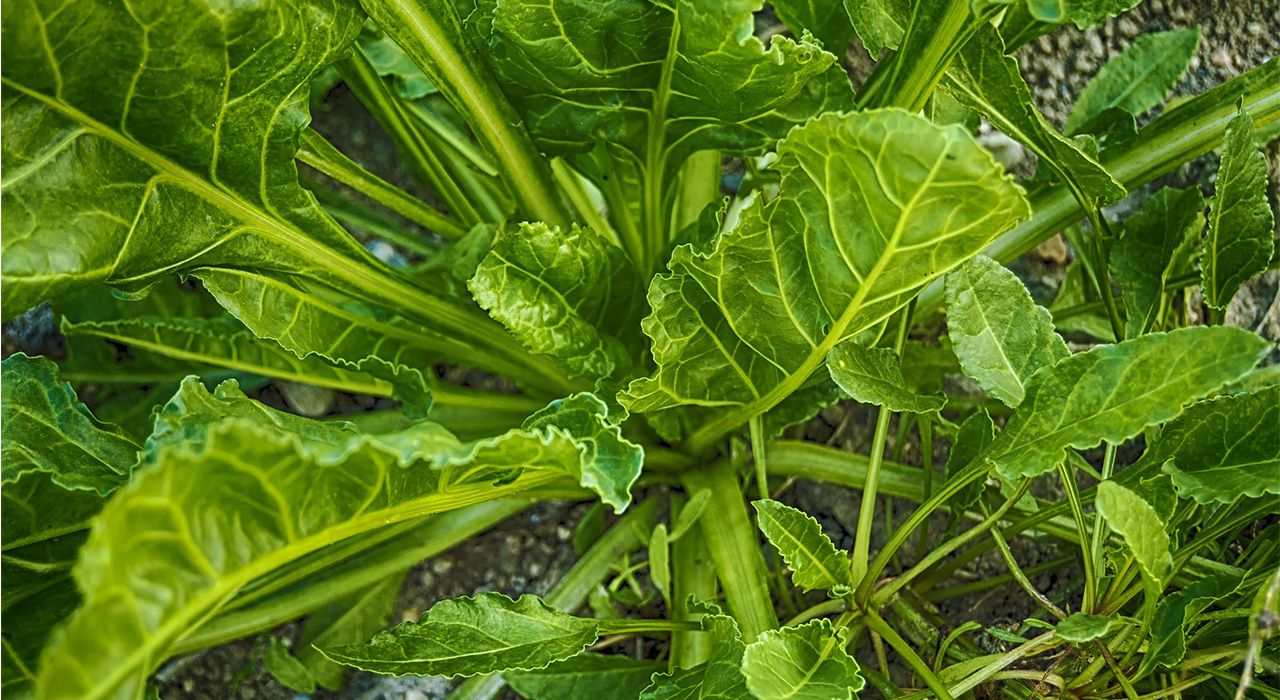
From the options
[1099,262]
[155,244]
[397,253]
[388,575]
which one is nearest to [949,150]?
[1099,262]

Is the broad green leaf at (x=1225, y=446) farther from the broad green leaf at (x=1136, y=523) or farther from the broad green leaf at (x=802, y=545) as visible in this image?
the broad green leaf at (x=802, y=545)

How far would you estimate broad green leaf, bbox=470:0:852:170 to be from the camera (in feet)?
2.47

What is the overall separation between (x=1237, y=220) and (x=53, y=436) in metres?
0.94

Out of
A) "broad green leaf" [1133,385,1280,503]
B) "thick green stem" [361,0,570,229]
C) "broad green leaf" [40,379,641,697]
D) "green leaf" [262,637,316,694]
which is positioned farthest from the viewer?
"green leaf" [262,637,316,694]

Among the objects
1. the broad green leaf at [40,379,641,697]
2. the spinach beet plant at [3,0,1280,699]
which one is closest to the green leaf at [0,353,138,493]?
the spinach beet plant at [3,0,1280,699]

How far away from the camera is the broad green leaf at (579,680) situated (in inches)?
37.2

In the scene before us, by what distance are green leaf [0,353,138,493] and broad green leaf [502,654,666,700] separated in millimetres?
389

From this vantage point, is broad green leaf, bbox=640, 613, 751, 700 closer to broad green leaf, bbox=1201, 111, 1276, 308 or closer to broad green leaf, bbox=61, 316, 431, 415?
broad green leaf, bbox=61, 316, 431, 415

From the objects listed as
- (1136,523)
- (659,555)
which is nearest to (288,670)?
(659,555)

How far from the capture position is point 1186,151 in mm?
948

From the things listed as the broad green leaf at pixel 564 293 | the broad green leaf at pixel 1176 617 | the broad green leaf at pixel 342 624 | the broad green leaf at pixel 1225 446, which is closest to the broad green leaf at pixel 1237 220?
the broad green leaf at pixel 1225 446

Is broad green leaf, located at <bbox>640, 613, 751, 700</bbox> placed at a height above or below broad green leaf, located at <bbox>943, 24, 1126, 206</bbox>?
below

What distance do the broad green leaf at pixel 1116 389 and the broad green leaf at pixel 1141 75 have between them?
0.45m

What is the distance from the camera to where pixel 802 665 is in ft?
2.40
